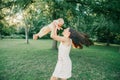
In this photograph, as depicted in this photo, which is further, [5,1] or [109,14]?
[5,1]

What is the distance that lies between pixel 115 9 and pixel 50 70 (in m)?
5.90

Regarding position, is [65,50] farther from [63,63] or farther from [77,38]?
[77,38]

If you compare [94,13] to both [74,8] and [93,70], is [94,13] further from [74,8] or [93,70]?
[93,70]

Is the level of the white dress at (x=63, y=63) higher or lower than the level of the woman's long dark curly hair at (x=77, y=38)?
lower

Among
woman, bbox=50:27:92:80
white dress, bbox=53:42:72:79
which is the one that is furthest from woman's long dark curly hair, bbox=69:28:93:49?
white dress, bbox=53:42:72:79

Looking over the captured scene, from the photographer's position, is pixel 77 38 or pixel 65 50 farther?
pixel 77 38

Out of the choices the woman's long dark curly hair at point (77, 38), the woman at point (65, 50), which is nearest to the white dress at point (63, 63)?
the woman at point (65, 50)

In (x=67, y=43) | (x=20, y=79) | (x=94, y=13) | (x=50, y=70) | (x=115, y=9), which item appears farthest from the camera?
(x=94, y=13)

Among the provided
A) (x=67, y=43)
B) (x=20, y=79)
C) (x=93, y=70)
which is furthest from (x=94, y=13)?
(x=67, y=43)

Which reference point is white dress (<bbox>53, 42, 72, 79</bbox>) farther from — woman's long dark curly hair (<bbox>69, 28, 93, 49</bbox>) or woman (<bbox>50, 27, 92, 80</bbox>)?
woman's long dark curly hair (<bbox>69, 28, 93, 49</bbox>)

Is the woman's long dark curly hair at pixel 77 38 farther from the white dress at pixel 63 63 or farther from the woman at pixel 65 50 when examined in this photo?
the white dress at pixel 63 63

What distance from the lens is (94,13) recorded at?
17562mm

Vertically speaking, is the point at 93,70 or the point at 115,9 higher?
the point at 115,9

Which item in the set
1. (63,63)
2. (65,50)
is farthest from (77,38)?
(63,63)
